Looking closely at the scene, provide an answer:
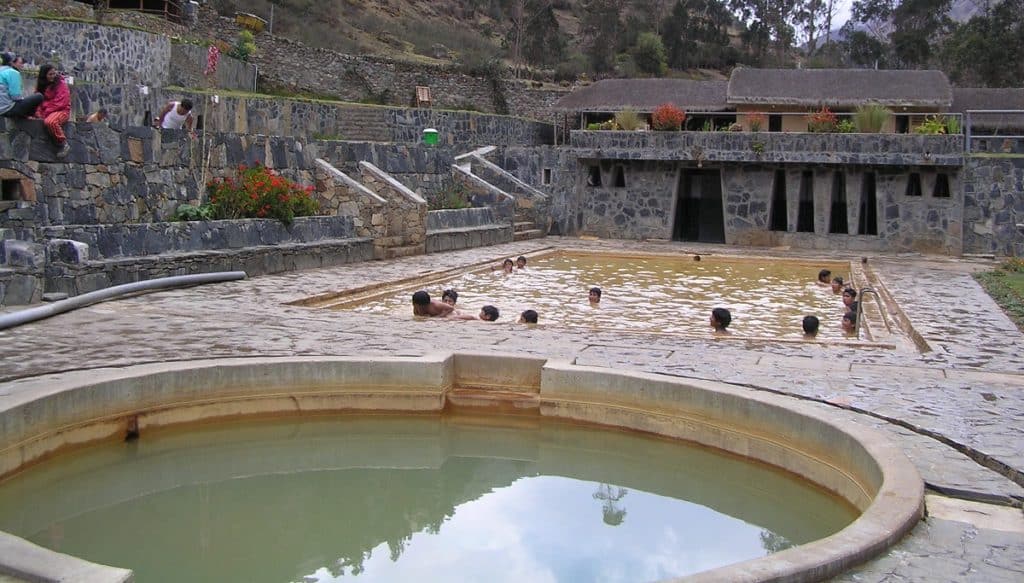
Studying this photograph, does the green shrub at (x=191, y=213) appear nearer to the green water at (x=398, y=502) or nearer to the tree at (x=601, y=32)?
the green water at (x=398, y=502)

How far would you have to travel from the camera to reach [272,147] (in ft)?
55.8

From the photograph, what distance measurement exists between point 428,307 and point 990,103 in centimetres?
2951

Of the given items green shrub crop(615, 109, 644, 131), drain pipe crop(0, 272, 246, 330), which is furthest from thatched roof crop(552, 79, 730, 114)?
drain pipe crop(0, 272, 246, 330)

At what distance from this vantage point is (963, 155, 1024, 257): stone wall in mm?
21969

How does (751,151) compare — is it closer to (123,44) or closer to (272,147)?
(272,147)

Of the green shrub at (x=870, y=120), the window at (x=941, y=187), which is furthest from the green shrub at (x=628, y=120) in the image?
the window at (x=941, y=187)


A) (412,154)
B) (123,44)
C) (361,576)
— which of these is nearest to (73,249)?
(361,576)

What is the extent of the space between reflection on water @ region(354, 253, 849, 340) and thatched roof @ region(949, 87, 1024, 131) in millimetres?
17020

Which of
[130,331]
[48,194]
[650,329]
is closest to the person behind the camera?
[130,331]

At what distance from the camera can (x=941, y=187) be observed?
2295 cm

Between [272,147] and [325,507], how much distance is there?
11676 millimetres

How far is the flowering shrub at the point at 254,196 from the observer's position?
1524 cm

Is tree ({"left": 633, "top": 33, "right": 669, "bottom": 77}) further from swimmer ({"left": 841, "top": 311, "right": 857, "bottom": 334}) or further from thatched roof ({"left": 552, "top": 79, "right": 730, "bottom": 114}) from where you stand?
swimmer ({"left": 841, "top": 311, "right": 857, "bottom": 334})

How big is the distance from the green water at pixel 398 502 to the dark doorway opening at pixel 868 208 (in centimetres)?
1818
